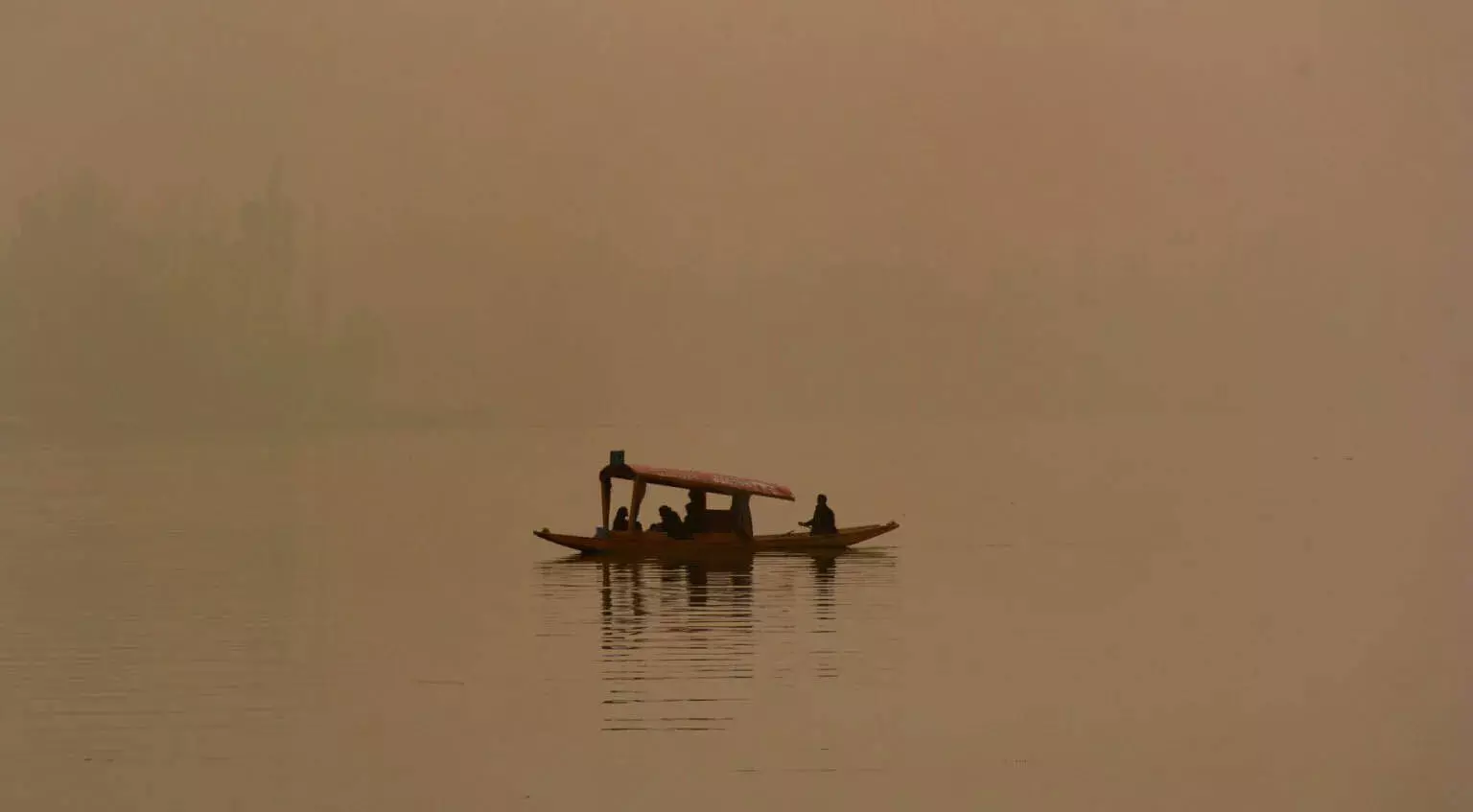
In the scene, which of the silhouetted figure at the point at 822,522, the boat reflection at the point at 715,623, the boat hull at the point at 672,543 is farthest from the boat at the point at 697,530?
the silhouetted figure at the point at 822,522

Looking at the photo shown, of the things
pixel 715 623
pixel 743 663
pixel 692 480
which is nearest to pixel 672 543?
pixel 692 480

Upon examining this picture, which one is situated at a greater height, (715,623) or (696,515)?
(696,515)

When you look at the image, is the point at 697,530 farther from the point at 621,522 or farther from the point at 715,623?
the point at 715,623

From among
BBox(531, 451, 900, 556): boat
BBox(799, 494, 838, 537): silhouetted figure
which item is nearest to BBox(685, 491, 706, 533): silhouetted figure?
BBox(531, 451, 900, 556): boat

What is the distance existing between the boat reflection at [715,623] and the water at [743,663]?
46 millimetres

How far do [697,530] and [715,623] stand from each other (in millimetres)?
3312

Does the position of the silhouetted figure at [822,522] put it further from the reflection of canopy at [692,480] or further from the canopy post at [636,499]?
the canopy post at [636,499]

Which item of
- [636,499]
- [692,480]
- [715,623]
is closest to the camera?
[715,623]

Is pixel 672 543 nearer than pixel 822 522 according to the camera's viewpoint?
Yes

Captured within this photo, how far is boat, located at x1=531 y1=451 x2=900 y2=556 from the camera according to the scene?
15.6m

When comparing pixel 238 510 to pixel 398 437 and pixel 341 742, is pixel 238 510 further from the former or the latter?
pixel 398 437

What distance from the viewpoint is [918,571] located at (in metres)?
16.4

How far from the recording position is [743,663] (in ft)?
36.6

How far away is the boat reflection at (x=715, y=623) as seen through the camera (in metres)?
10.2
